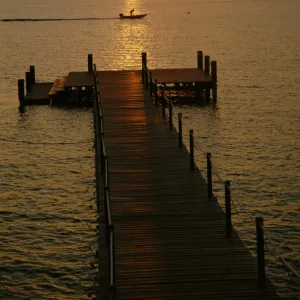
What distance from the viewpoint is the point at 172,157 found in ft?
76.9

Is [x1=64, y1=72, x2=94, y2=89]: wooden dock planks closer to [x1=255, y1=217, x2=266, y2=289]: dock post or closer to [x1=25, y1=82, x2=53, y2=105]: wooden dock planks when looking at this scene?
[x1=25, y1=82, x2=53, y2=105]: wooden dock planks

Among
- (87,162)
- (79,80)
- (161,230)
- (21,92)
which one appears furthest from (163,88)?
(161,230)

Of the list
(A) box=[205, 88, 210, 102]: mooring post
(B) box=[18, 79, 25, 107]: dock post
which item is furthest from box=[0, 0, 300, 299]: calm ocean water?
(A) box=[205, 88, 210, 102]: mooring post

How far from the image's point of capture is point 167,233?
16.8 metres

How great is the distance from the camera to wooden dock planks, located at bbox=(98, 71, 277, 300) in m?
14.2

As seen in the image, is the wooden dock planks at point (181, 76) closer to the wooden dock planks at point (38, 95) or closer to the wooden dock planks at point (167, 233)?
the wooden dock planks at point (38, 95)

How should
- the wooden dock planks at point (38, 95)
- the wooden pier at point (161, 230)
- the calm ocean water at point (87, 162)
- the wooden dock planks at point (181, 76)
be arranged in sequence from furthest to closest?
the wooden dock planks at point (38, 95), the wooden dock planks at point (181, 76), the calm ocean water at point (87, 162), the wooden pier at point (161, 230)

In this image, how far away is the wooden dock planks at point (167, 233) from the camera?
14188mm

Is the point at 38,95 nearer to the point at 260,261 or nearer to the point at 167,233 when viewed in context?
the point at 167,233

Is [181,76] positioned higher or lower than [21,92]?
higher

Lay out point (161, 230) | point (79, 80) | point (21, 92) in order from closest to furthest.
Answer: point (161, 230), point (21, 92), point (79, 80)

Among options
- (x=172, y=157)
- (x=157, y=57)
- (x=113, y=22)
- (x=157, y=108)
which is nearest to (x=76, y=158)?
(x=157, y=108)

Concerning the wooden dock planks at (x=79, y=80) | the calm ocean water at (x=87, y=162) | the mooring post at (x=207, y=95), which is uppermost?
the wooden dock planks at (x=79, y=80)

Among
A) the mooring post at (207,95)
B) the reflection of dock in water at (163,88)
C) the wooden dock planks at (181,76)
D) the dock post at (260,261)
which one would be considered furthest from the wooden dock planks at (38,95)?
the dock post at (260,261)
